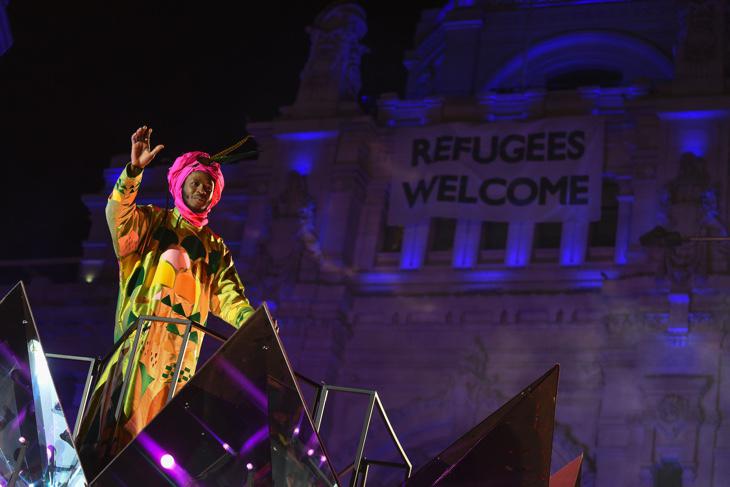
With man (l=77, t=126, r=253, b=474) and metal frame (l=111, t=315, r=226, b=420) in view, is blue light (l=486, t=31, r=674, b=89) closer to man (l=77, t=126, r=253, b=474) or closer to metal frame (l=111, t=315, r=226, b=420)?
man (l=77, t=126, r=253, b=474)

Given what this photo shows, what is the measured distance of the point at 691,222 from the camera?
2328 cm

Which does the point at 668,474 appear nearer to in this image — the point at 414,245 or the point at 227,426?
the point at 414,245

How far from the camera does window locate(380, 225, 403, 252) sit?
26203mm

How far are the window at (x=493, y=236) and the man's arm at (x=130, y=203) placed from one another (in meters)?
17.8

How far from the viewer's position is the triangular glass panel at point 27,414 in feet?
22.1

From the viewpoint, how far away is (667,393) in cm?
2214

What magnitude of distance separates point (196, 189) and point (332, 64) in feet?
64.1

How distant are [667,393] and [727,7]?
8.26m

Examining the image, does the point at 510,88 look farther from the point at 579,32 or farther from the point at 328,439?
the point at 328,439

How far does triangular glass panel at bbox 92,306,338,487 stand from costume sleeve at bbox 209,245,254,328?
1.76 m

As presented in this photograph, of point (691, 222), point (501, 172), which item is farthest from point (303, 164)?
point (691, 222)

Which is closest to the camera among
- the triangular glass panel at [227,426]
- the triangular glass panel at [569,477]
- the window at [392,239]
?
the triangular glass panel at [227,426]

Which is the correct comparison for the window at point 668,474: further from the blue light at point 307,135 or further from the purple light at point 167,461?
the purple light at point 167,461

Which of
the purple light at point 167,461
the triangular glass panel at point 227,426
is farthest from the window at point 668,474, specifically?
the purple light at point 167,461
